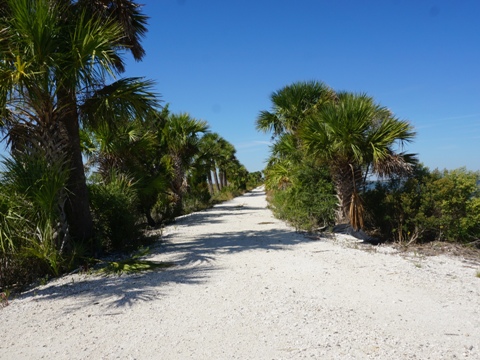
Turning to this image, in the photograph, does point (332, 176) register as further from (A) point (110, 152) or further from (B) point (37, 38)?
(B) point (37, 38)

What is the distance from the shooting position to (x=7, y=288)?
5117 mm

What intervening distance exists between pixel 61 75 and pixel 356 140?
20.6ft

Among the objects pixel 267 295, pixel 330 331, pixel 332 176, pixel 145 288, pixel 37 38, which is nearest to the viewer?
pixel 330 331

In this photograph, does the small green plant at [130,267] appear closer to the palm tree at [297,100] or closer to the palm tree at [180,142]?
the palm tree at [297,100]

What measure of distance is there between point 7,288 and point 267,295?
3960mm

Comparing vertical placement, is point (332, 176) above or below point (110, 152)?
below

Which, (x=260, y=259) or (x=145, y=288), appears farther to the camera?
(x=260, y=259)

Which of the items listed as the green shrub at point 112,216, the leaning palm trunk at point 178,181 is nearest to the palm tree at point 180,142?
the leaning palm trunk at point 178,181

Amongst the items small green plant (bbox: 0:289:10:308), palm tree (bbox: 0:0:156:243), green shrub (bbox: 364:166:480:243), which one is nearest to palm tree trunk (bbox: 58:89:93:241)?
palm tree (bbox: 0:0:156:243)

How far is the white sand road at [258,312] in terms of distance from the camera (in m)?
3.04

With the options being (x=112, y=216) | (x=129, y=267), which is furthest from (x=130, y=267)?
(x=112, y=216)

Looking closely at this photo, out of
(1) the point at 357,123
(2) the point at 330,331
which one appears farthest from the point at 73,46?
(1) the point at 357,123

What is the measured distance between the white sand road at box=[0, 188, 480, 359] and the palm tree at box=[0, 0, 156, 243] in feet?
7.89

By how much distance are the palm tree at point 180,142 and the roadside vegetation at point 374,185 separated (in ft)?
24.4
